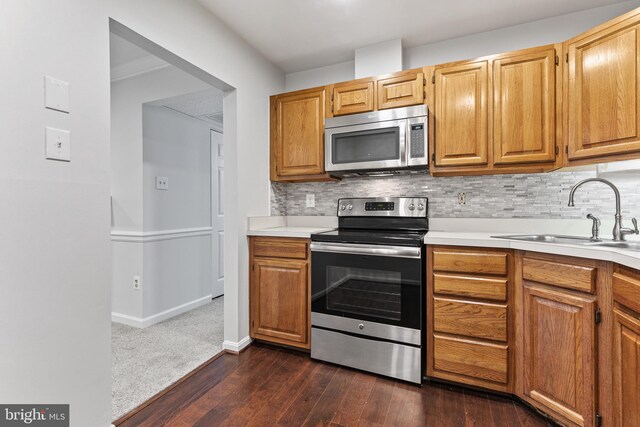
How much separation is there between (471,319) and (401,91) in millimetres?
1680

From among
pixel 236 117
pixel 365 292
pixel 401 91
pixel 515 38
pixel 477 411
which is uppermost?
pixel 515 38

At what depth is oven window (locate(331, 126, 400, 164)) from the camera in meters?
2.30

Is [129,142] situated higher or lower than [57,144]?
higher

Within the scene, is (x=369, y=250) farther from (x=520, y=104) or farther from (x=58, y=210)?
(x=58, y=210)

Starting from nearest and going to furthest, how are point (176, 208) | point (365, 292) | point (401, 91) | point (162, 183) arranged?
point (365, 292) → point (401, 91) → point (162, 183) → point (176, 208)

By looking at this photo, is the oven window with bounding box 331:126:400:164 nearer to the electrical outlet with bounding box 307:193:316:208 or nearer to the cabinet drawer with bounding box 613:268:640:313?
the electrical outlet with bounding box 307:193:316:208

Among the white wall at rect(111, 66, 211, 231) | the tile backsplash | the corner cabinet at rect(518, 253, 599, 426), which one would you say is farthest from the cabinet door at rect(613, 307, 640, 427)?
the white wall at rect(111, 66, 211, 231)

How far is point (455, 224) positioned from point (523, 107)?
0.93 meters

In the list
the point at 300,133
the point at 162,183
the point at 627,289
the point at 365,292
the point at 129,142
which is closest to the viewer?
the point at 627,289

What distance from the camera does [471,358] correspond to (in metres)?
1.84

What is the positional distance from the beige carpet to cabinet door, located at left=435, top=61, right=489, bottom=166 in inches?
92.1

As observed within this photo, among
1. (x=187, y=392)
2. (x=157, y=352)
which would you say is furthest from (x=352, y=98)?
(x=157, y=352)

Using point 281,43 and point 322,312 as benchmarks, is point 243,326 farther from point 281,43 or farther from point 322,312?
point 281,43

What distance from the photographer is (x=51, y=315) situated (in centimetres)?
125
